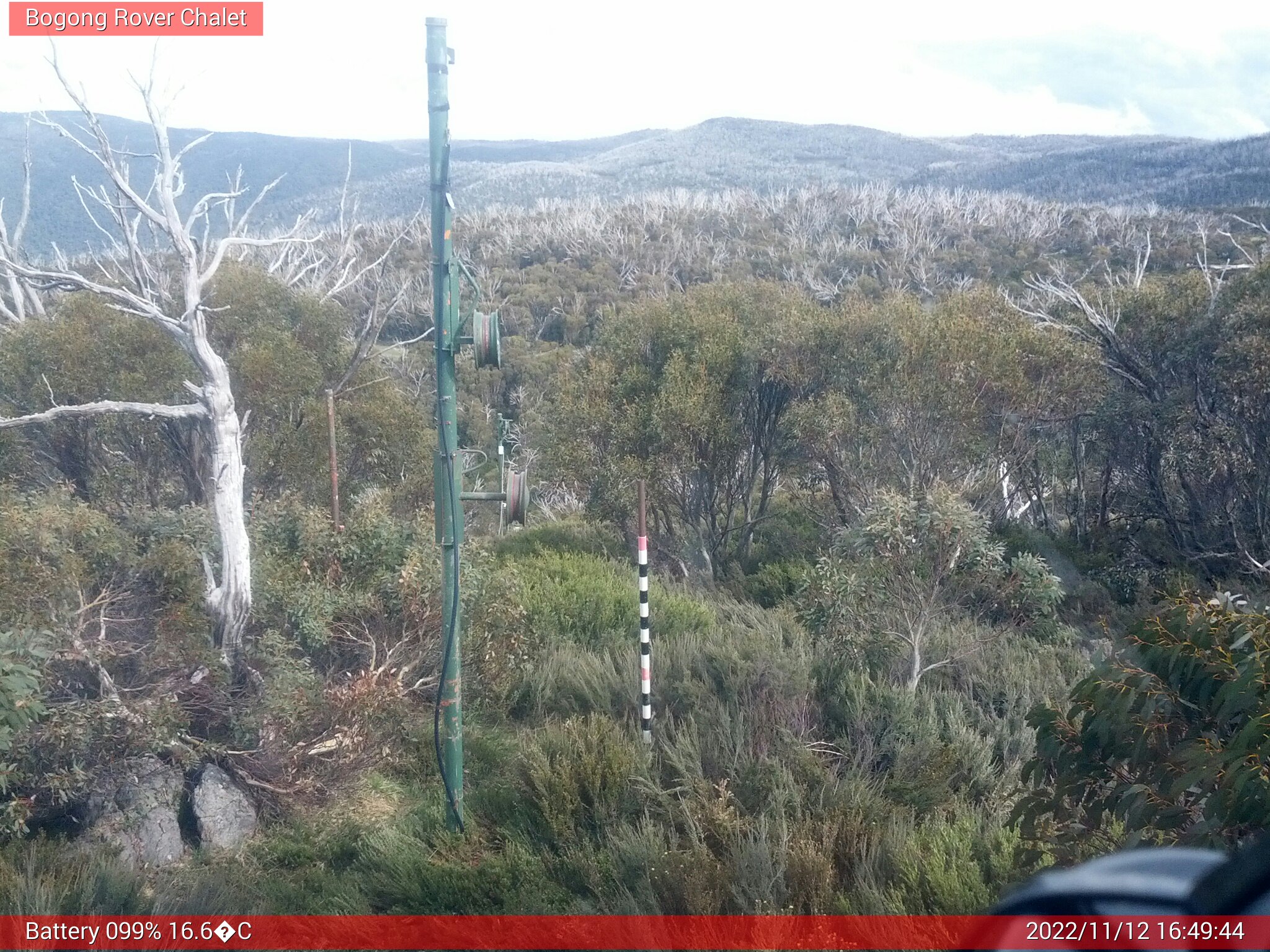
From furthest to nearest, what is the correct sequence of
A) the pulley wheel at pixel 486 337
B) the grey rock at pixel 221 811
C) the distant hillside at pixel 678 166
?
the distant hillside at pixel 678 166
the grey rock at pixel 221 811
the pulley wheel at pixel 486 337

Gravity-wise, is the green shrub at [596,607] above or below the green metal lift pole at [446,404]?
below

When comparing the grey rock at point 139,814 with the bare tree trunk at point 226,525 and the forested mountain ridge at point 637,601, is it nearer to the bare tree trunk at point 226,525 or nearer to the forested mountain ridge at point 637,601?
the forested mountain ridge at point 637,601

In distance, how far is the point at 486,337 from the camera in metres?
5.05

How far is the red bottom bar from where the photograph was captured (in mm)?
3652

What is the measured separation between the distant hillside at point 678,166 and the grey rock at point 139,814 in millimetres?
6858

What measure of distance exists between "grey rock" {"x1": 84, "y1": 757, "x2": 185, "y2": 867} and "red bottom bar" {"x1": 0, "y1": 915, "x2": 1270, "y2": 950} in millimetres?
1518

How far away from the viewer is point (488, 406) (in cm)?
2148

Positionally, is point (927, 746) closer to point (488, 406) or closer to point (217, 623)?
point (217, 623)

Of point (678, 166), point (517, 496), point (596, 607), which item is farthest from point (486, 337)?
point (678, 166)

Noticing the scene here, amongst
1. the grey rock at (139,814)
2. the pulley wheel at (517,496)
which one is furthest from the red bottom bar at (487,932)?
the pulley wheel at (517,496)

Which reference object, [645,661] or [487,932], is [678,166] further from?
[487,932]

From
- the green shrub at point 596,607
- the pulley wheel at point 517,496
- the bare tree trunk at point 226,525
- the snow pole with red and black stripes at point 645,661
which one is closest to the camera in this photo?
the pulley wheel at point 517,496

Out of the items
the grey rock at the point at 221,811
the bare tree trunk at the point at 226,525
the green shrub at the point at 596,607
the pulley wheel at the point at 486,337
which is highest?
the pulley wheel at the point at 486,337

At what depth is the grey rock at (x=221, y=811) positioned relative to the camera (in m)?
5.78
